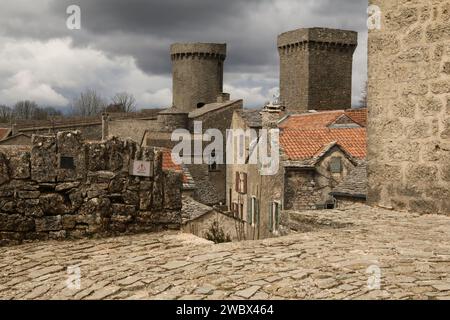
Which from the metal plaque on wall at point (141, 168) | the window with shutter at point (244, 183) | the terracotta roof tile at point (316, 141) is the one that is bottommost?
the window with shutter at point (244, 183)

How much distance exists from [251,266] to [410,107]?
336 centimetres

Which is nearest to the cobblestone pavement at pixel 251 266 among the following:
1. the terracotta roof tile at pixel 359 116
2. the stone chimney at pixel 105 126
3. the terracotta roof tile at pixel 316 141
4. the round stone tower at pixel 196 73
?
the terracotta roof tile at pixel 316 141

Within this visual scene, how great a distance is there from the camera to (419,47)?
239 inches

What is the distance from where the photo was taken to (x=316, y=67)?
1807 inches

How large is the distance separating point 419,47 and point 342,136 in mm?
15229

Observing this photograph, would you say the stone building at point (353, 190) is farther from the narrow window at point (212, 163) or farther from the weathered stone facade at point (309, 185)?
the narrow window at point (212, 163)

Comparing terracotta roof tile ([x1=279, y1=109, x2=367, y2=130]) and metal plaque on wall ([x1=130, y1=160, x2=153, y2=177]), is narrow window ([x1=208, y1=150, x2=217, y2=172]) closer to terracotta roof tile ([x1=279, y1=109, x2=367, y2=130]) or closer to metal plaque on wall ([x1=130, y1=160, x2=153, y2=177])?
Answer: terracotta roof tile ([x1=279, y1=109, x2=367, y2=130])

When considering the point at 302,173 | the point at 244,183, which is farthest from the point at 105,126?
the point at 302,173

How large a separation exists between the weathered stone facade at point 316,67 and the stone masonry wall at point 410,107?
39645 millimetres

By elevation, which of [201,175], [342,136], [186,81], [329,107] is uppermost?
[186,81]

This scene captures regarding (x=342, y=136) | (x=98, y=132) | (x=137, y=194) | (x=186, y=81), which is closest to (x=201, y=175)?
(x=342, y=136)

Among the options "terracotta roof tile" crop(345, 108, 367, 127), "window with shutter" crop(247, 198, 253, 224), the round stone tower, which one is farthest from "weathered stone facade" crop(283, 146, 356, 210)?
the round stone tower

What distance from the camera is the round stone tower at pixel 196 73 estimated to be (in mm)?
55875
